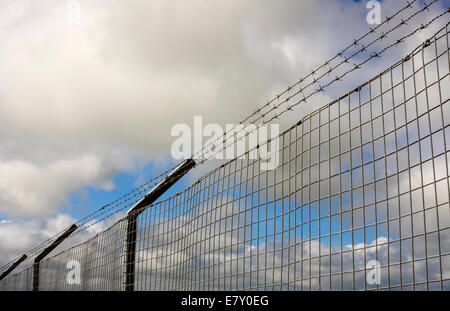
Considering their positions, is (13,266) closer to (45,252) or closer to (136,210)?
(45,252)

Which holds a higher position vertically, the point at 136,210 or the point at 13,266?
the point at 136,210

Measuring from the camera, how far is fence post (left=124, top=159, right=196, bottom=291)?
16188 mm

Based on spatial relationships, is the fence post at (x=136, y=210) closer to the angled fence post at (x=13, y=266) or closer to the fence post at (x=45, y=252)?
the fence post at (x=45, y=252)

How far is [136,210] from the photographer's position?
18.0m

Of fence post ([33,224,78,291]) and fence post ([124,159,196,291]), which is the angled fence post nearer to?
fence post ([33,224,78,291])

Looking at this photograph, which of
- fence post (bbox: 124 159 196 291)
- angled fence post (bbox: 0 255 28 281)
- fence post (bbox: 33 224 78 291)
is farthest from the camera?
angled fence post (bbox: 0 255 28 281)

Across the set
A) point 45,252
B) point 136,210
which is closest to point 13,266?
point 45,252

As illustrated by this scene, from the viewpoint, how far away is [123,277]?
56.1ft

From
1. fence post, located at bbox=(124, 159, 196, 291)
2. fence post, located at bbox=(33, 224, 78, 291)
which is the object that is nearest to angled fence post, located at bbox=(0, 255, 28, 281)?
fence post, located at bbox=(33, 224, 78, 291)

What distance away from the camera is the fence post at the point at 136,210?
16.2 m

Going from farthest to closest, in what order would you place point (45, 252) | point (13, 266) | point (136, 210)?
point (13, 266), point (45, 252), point (136, 210)
